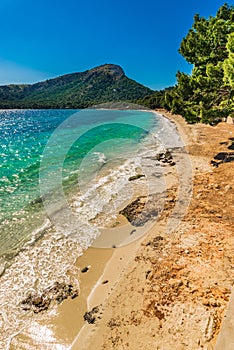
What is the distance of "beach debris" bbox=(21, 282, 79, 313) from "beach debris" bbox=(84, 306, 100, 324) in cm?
89

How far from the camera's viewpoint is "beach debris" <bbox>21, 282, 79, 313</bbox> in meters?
6.31

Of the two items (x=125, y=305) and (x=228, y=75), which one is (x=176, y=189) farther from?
(x=125, y=305)

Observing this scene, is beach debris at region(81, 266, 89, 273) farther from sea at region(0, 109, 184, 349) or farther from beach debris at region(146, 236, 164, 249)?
beach debris at region(146, 236, 164, 249)

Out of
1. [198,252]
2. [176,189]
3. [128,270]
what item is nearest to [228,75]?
[176,189]

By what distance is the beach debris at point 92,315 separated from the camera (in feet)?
18.2

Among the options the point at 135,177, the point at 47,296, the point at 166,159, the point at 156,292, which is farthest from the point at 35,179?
the point at 156,292

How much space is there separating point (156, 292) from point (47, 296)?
3.39 m

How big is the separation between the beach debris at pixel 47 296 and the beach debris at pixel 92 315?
0.89 metres

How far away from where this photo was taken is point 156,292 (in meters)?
5.79

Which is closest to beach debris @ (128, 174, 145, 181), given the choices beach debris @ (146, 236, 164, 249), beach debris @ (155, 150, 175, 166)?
beach debris @ (155, 150, 175, 166)

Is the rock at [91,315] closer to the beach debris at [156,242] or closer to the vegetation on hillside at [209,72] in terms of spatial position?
the beach debris at [156,242]

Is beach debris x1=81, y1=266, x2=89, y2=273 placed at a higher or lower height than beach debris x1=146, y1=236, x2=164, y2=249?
lower

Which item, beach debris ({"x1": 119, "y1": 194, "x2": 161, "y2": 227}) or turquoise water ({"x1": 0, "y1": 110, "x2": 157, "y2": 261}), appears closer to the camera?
beach debris ({"x1": 119, "y1": 194, "x2": 161, "y2": 227})

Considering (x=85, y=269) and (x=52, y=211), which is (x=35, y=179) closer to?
(x=52, y=211)
